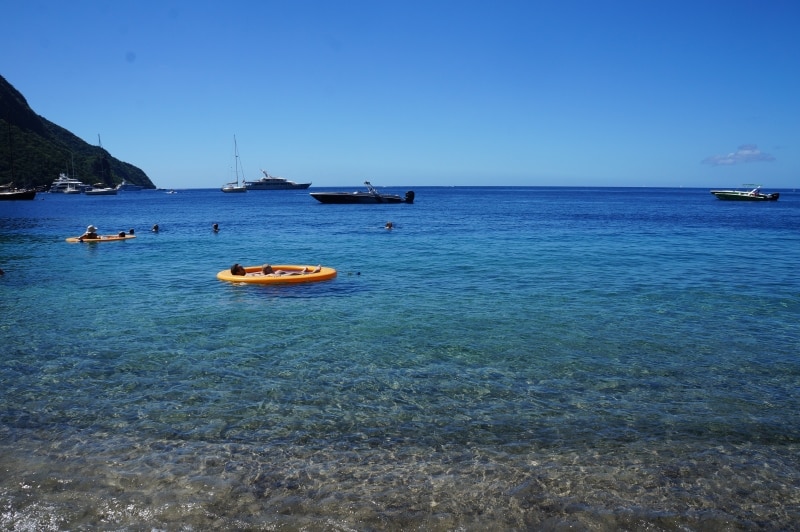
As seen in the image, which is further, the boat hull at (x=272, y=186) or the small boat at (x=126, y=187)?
the small boat at (x=126, y=187)

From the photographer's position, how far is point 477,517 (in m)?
5.18

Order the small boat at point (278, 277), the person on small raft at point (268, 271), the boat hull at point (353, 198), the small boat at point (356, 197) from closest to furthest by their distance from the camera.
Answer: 1. the small boat at point (278, 277)
2. the person on small raft at point (268, 271)
3. the small boat at point (356, 197)
4. the boat hull at point (353, 198)

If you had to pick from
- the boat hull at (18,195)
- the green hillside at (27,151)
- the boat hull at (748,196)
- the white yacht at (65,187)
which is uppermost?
the green hillside at (27,151)

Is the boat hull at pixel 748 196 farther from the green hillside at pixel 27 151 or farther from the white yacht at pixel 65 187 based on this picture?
the white yacht at pixel 65 187

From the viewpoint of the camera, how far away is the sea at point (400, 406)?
212 inches

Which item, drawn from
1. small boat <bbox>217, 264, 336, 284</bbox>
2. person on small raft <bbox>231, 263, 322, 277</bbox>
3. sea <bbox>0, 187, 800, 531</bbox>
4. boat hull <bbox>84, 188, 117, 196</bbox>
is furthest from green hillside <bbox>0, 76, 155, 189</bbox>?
sea <bbox>0, 187, 800, 531</bbox>

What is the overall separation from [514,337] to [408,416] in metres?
4.53

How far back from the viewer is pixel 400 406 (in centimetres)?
786

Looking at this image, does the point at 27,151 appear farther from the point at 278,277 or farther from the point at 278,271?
the point at 278,277

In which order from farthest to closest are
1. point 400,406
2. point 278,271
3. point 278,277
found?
point 278,271, point 278,277, point 400,406

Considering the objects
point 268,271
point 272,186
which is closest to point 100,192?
point 272,186

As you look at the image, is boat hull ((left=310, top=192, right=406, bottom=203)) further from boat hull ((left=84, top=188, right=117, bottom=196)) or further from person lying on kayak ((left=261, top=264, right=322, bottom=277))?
boat hull ((left=84, top=188, right=117, bottom=196))

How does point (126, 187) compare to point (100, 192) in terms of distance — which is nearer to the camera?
point (100, 192)

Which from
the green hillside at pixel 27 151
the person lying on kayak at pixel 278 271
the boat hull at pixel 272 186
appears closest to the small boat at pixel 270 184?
the boat hull at pixel 272 186
